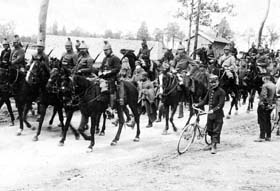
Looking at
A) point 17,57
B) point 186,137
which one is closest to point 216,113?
point 186,137

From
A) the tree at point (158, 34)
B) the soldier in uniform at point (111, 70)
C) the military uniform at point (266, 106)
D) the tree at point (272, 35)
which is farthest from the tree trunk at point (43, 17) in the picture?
the tree at point (158, 34)

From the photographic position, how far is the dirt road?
328 inches

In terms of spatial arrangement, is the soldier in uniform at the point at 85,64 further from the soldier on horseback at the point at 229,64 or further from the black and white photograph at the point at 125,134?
the soldier on horseback at the point at 229,64

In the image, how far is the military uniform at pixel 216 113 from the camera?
11.4 metres

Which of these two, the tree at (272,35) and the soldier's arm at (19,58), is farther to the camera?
the tree at (272,35)

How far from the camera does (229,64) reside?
1761 cm

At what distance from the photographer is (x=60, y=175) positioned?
29.8ft

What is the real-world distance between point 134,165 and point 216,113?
3.08 m

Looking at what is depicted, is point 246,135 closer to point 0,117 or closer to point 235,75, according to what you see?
point 235,75

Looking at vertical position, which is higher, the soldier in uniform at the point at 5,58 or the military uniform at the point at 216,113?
the soldier in uniform at the point at 5,58

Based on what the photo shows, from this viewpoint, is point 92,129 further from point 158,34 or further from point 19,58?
point 158,34

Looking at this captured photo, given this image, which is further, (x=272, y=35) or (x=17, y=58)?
(x=272, y=35)

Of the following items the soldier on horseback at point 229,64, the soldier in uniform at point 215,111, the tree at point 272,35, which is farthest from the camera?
the tree at point 272,35

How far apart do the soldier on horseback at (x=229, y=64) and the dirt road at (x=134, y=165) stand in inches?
162
